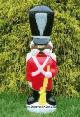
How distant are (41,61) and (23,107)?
74 centimetres

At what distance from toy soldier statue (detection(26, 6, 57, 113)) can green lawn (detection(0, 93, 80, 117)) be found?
0.13 metres

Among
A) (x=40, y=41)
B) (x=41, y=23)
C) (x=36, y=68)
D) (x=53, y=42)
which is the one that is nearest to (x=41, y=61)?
(x=36, y=68)

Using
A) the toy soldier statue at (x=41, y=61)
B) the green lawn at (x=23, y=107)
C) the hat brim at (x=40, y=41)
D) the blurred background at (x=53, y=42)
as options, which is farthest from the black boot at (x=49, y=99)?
the blurred background at (x=53, y=42)

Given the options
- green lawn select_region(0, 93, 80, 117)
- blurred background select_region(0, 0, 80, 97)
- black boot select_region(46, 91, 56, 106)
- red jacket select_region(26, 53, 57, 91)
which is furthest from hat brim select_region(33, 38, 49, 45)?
blurred background select_region(0, 0, 80, 97)

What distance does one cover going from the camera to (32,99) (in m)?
5.54

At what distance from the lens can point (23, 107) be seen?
5773 millimetres

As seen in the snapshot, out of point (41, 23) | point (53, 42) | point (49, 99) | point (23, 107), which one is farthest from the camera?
point (53, 42)

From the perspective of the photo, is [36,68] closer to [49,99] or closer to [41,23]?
[49,99]

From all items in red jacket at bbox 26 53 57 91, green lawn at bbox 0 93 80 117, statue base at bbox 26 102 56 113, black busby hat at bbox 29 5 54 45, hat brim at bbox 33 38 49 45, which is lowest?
green lawn at bbox 0 93 80 117

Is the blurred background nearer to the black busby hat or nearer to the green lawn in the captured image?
the green lawn

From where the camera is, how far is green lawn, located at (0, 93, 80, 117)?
5398 mm

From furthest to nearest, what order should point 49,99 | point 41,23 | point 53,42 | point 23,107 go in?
1. point 53,42
2. point 23,107
3. point 49,99
4. point 41,23

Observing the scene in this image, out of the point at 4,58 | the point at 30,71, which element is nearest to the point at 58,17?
the point at 4,58

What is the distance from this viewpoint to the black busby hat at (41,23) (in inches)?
211
